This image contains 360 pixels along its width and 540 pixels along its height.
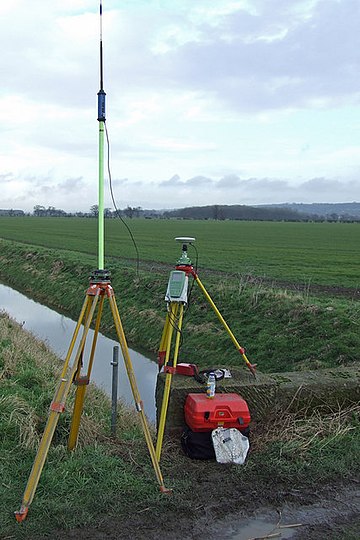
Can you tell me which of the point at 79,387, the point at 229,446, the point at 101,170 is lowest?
the point at 229,446

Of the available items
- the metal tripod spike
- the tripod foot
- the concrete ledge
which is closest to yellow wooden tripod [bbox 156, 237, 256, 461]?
the concrete ledge

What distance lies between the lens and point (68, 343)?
16.8m

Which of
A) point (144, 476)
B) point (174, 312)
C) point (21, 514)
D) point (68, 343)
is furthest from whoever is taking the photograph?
point (68, 343)

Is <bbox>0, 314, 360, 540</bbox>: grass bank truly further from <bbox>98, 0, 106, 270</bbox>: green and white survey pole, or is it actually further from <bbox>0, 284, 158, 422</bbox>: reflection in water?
<bbox>0, 284, 158, 422</bbox>: reflection in water

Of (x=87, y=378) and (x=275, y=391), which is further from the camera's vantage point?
(x=275, y=391)

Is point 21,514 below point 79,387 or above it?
below

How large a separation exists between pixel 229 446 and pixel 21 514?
6.72 feet

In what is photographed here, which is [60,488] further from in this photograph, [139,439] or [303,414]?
[303,414]

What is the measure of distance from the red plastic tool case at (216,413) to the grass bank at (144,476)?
0.36 m

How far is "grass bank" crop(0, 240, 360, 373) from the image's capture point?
40.6 feet

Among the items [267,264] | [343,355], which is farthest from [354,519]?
[267,264]

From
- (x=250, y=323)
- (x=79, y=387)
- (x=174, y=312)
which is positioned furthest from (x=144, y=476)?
(x=250, y=323)

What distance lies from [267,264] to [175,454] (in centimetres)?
2614

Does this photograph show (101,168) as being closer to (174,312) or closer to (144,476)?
(174,312)
